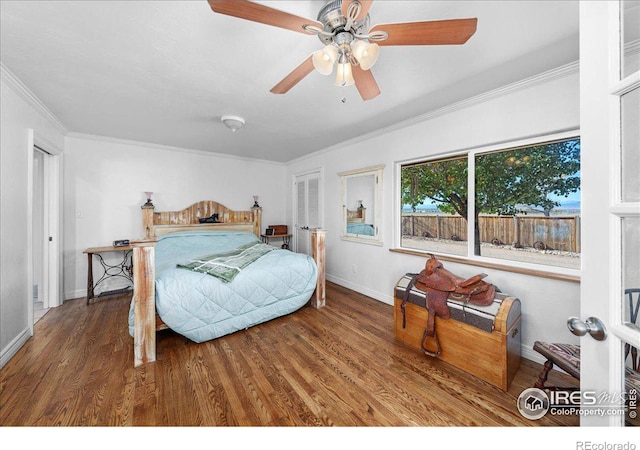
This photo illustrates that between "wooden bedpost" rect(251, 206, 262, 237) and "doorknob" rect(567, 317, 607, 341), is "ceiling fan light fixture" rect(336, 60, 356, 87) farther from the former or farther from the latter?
"wooden bedpost" rect(251, 206, 262, 237)

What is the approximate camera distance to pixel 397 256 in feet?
10.6

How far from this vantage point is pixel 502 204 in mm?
2369

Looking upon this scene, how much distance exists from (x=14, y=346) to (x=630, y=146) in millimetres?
3965

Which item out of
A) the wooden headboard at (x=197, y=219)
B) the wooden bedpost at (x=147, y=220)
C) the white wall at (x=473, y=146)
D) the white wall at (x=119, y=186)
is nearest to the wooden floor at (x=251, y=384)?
the white wall at (x=473, y=146)

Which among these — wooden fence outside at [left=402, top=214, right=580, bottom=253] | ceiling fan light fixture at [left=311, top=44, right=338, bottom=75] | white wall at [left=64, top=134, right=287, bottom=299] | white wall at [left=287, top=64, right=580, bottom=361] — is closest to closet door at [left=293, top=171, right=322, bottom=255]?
white wall at [left=287, top=64, right=580, bottom=361]

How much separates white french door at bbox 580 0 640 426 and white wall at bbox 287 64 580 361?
1.62 m

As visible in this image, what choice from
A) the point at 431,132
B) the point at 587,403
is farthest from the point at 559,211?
the point at 587,403

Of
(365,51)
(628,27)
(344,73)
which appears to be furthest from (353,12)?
(628,27)

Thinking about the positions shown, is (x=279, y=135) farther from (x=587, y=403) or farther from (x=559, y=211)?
(x=587, y=403)

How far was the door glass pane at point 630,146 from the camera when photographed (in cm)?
64

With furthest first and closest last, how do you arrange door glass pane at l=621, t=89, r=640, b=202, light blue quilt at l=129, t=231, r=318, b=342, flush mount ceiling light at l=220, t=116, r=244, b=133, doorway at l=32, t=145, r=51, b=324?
doorway at l=32, t=145, r=51, b=324, flush mount ceiling light at l=220, t=116, r=244, b=133, light blue quilt at l=129, t=231, r=318, b=342, door glass pane at l=621, t=89, r=640, b=202

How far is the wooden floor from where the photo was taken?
4.86 feet

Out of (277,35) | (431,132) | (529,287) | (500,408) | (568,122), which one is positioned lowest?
(500,408)

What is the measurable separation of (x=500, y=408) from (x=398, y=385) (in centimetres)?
61
